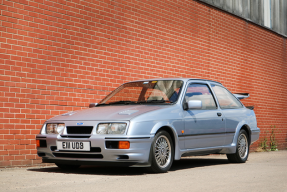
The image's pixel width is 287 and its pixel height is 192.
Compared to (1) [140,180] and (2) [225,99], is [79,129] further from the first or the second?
(2) [225,99]

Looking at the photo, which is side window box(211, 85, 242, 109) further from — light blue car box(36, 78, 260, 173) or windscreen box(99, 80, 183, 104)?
windscreen box(99, 80, 183, 104)

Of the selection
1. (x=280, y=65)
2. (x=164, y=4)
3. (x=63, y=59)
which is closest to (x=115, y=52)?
(x=63, y=59)

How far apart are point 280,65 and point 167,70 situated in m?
7.77

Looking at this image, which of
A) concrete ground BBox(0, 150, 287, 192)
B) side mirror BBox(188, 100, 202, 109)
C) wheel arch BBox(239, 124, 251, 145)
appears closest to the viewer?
concrete ground BBox(0, 150, 287, 192)

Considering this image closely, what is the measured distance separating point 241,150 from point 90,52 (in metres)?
3.64

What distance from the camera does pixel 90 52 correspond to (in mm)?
8977

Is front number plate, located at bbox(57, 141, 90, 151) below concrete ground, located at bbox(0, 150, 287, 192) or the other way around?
the other way around

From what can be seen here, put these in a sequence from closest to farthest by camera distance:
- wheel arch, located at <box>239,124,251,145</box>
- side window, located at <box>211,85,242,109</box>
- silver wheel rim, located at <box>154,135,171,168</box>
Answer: silver wheel rim, located at <box>154,135,171,168</box>
side window, located at <box>211,85,242,109</box>
wheel arch, located at <box>239,124,251,145</box>

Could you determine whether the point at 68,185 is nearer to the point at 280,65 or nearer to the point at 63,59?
the point at 63,59

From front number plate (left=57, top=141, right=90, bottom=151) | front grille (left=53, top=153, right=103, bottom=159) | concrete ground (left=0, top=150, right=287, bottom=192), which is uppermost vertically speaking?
front number plate (left=57, top=141, right=90, bottom=151)

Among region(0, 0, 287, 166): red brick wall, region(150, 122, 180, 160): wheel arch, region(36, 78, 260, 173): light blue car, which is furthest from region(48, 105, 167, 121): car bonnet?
region(0, 0, 287, 166): red brick wall

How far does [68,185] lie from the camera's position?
204 inches

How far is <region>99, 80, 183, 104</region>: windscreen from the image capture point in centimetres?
718

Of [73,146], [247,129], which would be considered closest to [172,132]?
[73,146]
